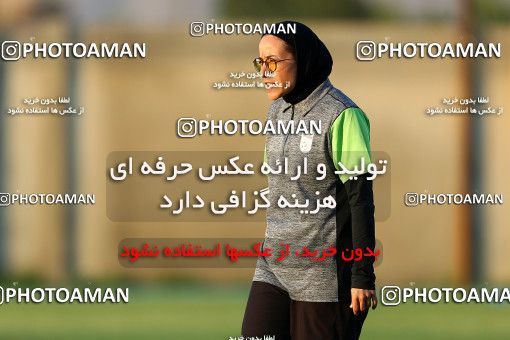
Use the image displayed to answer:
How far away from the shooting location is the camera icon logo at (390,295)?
245 inches

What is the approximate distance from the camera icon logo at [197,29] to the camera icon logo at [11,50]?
89 centimetres

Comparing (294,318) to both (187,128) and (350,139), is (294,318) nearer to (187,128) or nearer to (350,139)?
(350,139)

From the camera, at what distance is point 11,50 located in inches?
277

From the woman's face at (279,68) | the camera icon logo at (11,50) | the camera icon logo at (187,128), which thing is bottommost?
the camera icon logo at (187,128)

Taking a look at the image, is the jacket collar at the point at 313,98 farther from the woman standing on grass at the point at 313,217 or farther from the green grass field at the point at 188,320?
the green grass field at the point at 188,320

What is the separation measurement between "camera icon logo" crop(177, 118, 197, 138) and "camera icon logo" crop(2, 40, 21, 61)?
1.13 metres

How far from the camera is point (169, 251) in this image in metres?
5.87

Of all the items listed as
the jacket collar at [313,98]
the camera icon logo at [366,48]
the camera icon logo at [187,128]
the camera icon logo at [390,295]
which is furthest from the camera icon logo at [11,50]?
the jacket collar at [313,98]

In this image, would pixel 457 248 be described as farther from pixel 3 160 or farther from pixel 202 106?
pixel 3 160

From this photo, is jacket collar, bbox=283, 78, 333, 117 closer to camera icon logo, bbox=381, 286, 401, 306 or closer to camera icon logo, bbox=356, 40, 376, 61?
camera icon logo, bbox=381, 286, 401, 306

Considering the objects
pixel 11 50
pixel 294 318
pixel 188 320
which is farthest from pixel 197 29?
pixel 188 320
